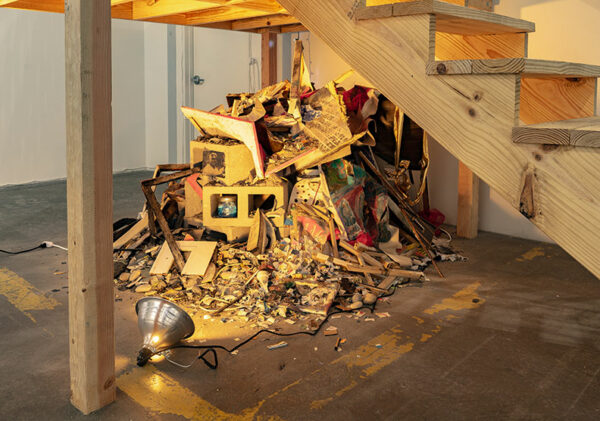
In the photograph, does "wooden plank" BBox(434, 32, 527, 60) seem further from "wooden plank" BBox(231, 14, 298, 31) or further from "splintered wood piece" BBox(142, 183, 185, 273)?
"wooden plank" BBox(231, 14, 298, 31)

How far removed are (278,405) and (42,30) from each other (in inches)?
274

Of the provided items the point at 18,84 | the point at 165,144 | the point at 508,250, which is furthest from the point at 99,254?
the point at 165,144

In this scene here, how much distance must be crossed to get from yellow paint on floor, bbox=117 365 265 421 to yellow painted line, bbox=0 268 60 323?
3.13 ft

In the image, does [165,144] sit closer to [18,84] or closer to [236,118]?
[18,84]

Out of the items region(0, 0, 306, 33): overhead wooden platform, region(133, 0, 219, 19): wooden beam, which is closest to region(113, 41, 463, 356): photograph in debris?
region(0, 0, 306, 33): overhead wooden platform

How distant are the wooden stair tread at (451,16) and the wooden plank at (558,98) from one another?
22 centimetres

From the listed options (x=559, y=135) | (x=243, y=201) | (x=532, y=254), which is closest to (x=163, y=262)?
(x=243, y=201)

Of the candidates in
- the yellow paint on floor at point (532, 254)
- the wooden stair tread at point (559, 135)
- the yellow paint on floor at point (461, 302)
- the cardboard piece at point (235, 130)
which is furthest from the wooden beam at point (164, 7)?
the wooden stair tread at point (559, 135)

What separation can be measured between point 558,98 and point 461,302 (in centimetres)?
162

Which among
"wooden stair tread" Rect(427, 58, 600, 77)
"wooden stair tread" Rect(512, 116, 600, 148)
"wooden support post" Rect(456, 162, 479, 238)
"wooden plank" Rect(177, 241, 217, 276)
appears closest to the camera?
"wooden stair tread" Rect(512, 116, 600, 148)

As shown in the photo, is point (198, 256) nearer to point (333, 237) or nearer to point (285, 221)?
point (285, 221)

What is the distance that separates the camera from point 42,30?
761 cm

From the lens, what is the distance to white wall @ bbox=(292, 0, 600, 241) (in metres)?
4.39

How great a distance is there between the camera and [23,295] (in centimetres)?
353
